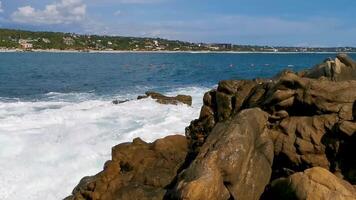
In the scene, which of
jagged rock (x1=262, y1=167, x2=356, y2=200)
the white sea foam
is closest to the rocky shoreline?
jagged rock (x1=262, y1=167, x2=356, y2=200)

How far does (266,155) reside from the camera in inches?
514

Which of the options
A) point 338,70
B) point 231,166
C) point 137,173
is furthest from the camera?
point 338,70

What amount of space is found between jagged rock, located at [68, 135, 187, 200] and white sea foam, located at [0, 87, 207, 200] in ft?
9.59

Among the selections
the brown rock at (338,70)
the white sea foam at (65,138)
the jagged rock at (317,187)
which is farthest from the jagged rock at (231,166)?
the white sea foam at (65,138)

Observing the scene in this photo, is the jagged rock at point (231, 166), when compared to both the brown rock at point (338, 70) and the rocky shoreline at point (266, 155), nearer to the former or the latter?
the rocky shoreline at point (266, 155)

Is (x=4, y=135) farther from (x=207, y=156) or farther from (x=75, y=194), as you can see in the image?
(x=207, y=156)

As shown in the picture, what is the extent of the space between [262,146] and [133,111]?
17275 mm

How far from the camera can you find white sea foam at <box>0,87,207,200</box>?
59.7ft

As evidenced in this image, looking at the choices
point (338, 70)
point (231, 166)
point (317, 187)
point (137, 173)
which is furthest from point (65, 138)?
point (317, 187)

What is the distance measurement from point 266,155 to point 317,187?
2509mm

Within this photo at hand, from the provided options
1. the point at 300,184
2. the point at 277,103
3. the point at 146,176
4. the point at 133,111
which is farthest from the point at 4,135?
the point at 300,184

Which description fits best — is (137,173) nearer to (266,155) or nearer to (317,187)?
(266,155)

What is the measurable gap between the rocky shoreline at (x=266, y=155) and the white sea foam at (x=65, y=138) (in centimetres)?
304

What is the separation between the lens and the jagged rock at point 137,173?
13628 mm
